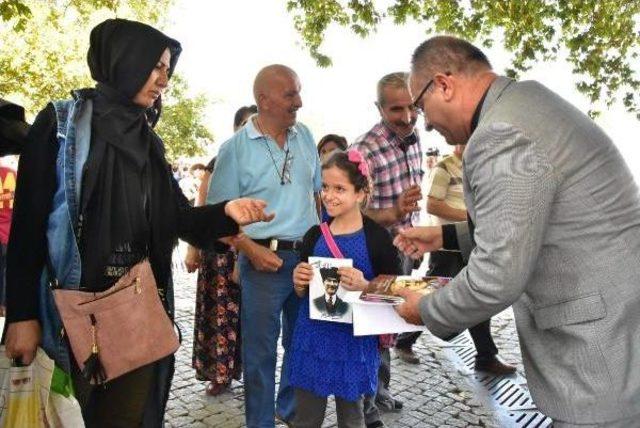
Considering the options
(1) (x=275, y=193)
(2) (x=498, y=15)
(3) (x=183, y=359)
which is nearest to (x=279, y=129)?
(1) (x=275, y=193)

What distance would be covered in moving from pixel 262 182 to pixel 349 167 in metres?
0.70

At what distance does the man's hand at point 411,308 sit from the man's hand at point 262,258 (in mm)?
1292

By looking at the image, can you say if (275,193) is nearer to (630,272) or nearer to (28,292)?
(28,292)

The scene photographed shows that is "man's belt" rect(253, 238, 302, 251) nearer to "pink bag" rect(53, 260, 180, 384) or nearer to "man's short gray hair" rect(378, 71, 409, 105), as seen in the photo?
"pink bag" rect(53, 260, 180, 384)

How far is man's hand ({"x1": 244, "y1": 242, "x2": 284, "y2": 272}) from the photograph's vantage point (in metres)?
3.43

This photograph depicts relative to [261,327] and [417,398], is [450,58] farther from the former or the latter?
[417,398]

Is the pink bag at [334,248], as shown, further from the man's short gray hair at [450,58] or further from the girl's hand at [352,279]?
the man's short gray hair at [450,58]

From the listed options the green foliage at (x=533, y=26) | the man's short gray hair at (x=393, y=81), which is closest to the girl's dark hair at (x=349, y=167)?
the man's short gray hair at (x=393, y=81)

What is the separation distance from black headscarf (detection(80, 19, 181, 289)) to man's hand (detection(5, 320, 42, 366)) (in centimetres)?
28

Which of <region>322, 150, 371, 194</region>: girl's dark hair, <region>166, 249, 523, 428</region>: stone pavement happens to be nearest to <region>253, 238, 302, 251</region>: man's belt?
<region>322, 150, 371, 194</region>: girl's dark hair

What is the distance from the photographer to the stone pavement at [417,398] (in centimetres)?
414

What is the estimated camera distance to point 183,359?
18.2ft

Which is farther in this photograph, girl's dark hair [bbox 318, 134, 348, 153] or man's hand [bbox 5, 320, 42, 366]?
girl's dark hair [bbox 318, 134, 348, 153]

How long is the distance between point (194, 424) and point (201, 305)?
1.02 meters
